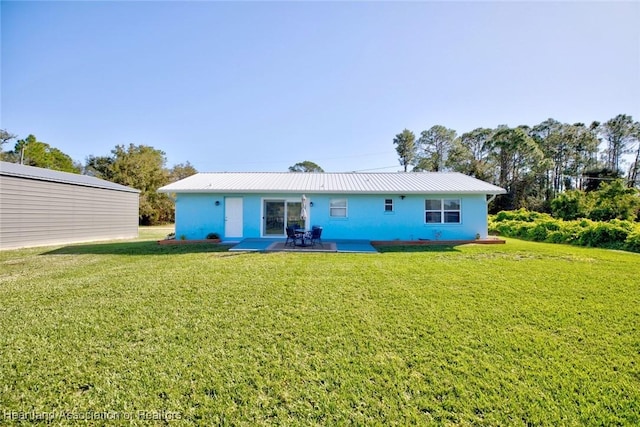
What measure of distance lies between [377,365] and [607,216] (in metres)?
21.5

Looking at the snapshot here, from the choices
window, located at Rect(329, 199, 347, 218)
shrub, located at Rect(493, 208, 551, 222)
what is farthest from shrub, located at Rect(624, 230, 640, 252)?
window, located at Rect(329, 199, 347, 218)

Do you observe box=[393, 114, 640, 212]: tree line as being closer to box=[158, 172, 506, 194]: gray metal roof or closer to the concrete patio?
box=[158, 172, 506, 194]: gray metal roof

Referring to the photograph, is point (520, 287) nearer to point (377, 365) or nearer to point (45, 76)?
point (377, 365)

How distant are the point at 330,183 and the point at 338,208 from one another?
58.7 inches

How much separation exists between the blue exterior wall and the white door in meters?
0.26

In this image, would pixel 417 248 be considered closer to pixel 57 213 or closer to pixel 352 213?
pixel 352 213

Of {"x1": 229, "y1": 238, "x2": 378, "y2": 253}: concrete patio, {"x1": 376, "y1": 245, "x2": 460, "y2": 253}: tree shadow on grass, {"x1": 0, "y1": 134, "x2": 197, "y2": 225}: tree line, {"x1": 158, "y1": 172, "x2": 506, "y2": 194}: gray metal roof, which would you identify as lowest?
{"x1": 376, "y1": 245, "x2": 460, "y2": 253}: tree shadow on grass

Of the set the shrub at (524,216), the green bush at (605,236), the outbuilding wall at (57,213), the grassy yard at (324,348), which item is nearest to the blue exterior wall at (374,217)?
the green bush at (605,236)

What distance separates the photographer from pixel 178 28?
1059 cm

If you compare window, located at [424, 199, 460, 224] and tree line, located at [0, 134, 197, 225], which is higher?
tree line, located at [0, 134, 197, 225]

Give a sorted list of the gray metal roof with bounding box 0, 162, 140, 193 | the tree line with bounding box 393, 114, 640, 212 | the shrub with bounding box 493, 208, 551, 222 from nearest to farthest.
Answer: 1. the gray metal roof with bounding box 0, 162, 140, 193
2. the shrub with bounding box 493, 208, 551, 222
3. the tree line with bounding box 393, 114, 640, 212

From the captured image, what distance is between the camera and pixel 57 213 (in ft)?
40.9

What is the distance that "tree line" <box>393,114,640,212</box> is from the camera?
29.9 m

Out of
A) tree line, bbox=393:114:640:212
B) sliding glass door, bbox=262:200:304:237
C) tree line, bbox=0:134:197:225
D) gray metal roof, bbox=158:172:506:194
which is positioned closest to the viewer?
gray metal roof, bbox=158:172:506:194
